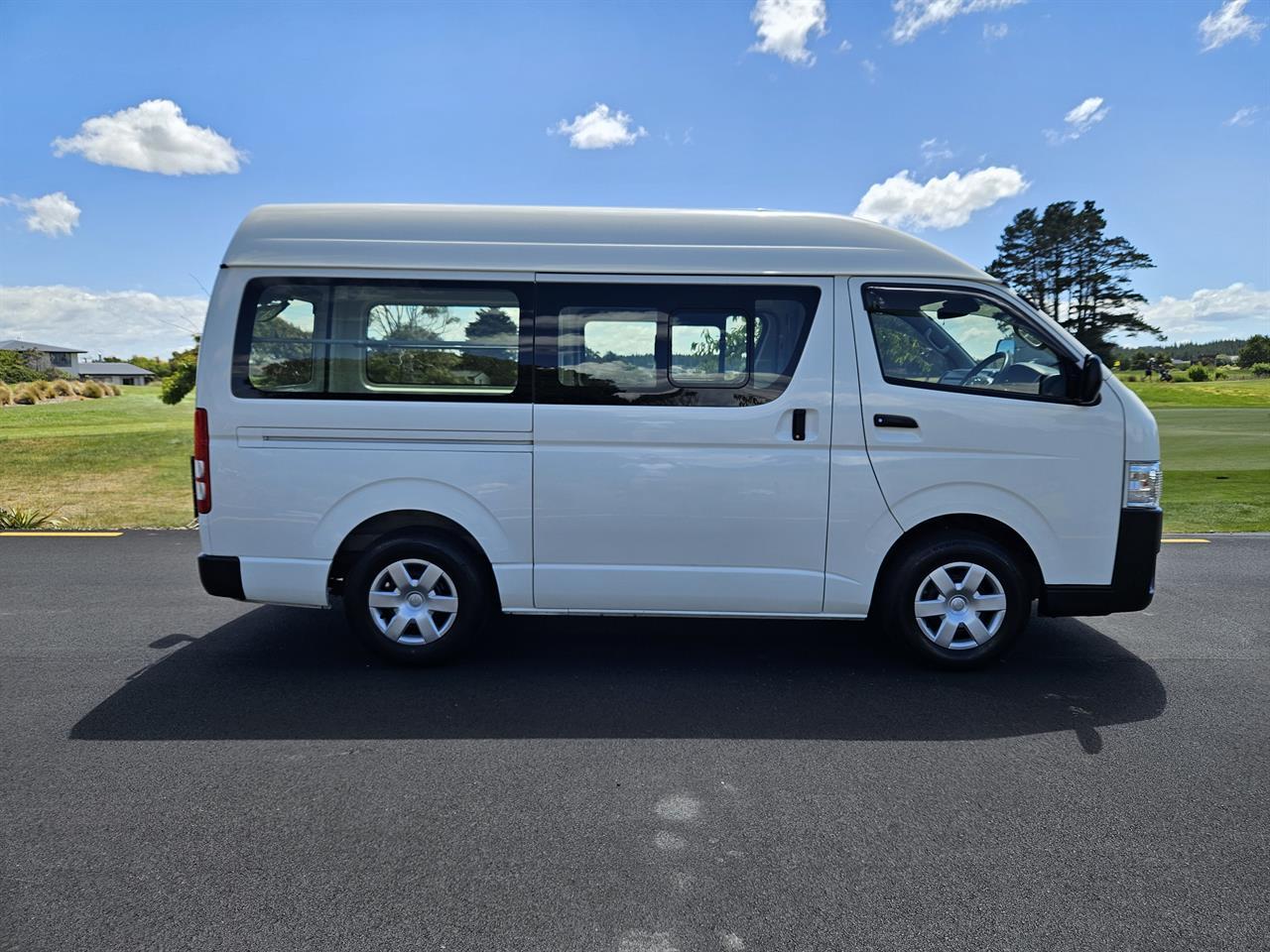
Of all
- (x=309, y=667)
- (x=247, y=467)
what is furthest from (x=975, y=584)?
(x=247, y=467)

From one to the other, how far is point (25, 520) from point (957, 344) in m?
10.1

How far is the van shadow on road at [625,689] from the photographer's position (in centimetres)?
369

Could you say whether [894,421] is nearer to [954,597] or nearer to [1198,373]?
[954,597]

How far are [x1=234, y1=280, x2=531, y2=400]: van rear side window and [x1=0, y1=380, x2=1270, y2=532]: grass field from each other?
6025 mm

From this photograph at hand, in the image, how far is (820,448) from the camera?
13.7ft

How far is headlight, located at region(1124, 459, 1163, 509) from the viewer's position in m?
4.13

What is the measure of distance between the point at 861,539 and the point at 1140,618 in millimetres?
2688

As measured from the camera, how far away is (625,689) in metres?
4.16

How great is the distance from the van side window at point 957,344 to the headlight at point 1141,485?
615 millimetres

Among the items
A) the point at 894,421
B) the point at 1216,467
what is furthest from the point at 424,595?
the point at 1216,467

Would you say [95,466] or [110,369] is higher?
[110,369]

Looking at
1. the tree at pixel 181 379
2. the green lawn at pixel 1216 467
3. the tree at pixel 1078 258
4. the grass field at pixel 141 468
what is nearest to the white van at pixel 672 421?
the grass field at pixel 141 468

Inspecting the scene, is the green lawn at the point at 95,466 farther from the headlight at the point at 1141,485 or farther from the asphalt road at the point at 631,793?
the headlight at the point at 1141,485

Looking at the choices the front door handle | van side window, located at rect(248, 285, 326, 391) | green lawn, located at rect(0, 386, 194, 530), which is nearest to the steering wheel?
the front door handle
